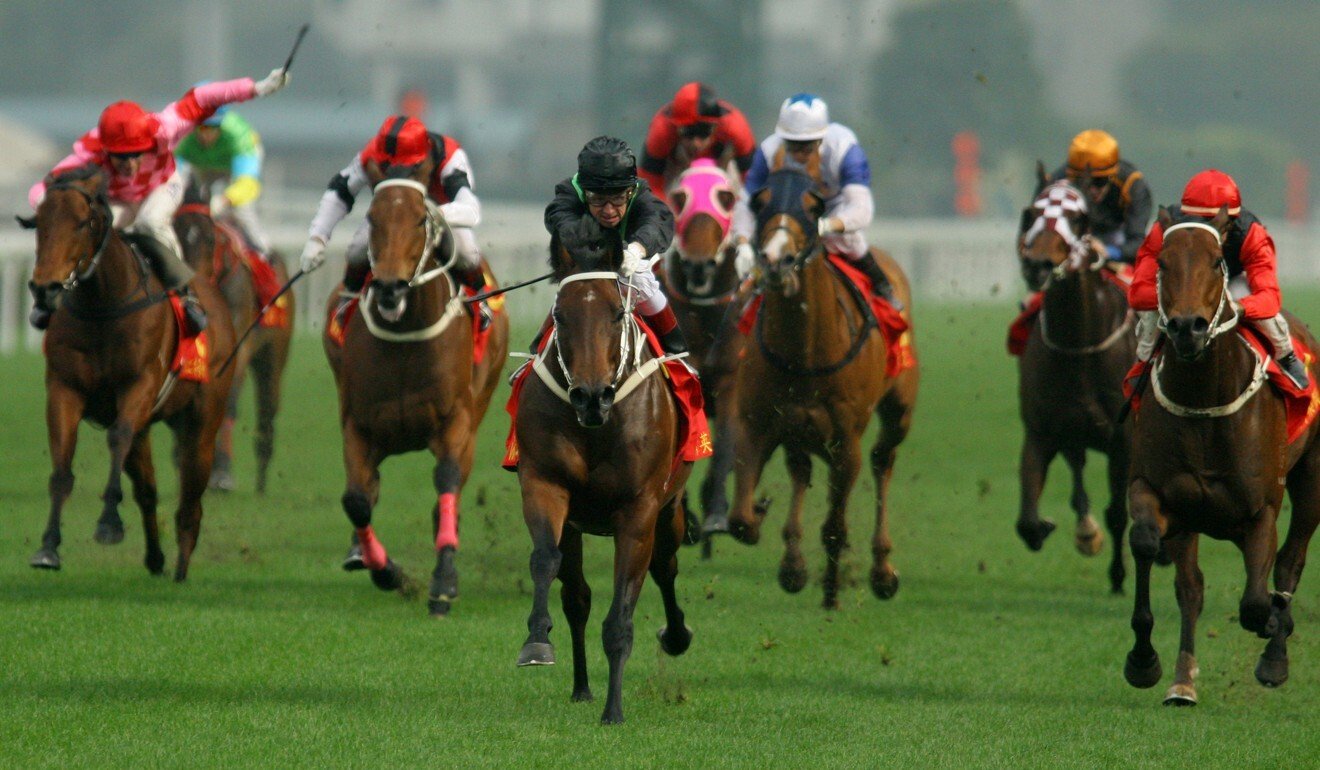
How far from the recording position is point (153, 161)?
9672mm

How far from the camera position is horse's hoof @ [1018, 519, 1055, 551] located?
384 inches

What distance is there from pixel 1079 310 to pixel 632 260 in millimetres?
3750

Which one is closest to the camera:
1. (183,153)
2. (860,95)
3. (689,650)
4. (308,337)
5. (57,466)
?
(689,650)

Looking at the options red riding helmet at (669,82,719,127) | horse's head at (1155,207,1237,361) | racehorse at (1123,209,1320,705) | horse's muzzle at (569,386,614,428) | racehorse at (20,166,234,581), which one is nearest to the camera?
horse's muzzle at (569,386,614,428)

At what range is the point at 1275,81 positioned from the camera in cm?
7294

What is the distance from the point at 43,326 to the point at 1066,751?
4.73 m

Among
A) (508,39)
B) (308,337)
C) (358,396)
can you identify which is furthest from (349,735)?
(508,39)

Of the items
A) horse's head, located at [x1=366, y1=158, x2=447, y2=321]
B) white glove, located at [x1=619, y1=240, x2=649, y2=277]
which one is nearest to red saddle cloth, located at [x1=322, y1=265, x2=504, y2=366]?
horse's head, located at [x1=366, y1=158, x2=447, y2=321]

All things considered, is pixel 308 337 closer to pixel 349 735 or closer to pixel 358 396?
pixel 358 396

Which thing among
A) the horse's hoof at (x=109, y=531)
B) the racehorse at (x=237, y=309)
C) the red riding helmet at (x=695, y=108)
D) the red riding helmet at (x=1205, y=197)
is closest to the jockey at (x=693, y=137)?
the red riding helmet at (x=695, y=108)

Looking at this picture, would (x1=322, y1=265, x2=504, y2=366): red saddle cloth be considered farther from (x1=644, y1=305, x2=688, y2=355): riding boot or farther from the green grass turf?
(x1=644, y1=305, x2=688, y2=355): riding boot

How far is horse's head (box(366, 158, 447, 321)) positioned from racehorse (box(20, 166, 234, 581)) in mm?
1123

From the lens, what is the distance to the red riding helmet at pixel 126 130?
9328mm

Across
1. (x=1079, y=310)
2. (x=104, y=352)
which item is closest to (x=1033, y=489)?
(x=1079, y=310)
